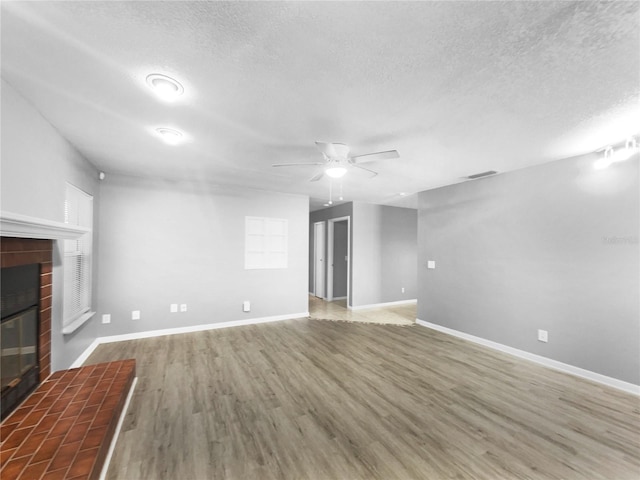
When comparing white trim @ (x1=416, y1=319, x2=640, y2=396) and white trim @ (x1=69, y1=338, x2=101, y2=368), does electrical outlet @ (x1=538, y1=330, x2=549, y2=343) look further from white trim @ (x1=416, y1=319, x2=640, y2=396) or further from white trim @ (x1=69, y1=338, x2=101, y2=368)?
white trim @ (x1=69, y1=338, x2=101, y2=368)

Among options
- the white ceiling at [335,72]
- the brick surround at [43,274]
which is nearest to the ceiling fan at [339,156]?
the white ceiling at [335,72]

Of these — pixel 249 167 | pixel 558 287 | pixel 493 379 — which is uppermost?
pixel 249 167

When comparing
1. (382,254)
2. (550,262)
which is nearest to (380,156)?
(550,262)

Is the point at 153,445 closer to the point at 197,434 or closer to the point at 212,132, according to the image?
the point at 197,434

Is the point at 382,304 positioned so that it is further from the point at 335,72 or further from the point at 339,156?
the point at 335,72

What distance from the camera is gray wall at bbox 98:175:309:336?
3.76 m

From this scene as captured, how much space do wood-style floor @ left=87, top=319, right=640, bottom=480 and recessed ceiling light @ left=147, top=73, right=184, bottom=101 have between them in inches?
96.3

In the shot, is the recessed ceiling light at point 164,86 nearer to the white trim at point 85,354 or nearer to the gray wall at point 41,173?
the gray wall at point 41,173

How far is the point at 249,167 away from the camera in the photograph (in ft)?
11.2

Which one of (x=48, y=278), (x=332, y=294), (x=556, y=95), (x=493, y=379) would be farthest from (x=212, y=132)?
(x=332, y=294)

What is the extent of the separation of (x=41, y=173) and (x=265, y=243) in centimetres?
310

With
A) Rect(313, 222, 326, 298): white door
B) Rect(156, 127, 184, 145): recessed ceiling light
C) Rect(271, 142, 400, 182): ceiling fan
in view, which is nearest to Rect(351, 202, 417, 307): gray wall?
Rect(313, 222, 326, 298): white door

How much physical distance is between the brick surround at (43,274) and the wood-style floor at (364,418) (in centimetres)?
83

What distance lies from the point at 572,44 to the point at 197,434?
342 cm
